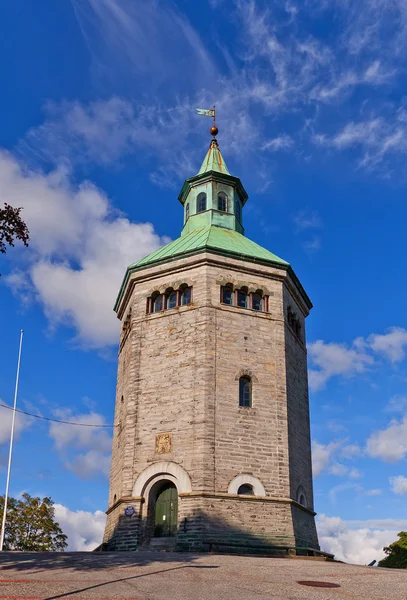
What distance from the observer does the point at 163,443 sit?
23.9 meters

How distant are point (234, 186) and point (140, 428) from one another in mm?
15074

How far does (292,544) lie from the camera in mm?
22438

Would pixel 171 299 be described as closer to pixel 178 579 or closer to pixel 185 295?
pixel 185 295

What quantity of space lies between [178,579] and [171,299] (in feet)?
51.2

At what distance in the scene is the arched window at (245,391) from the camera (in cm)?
2488

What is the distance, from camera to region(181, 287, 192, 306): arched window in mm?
26578

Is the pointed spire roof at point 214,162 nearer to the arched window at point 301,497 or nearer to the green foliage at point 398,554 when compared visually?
the arched window at point 301,497

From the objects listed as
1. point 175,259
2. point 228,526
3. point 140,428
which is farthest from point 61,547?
point 175,259

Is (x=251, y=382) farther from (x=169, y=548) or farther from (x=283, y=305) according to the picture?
(x=169, y=548)

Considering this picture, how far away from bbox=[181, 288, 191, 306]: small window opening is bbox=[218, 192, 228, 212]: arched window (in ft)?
24.6

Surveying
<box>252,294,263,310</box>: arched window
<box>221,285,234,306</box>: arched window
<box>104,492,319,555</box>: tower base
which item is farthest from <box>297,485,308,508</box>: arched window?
<box>221,285,234,306</box>: arched window

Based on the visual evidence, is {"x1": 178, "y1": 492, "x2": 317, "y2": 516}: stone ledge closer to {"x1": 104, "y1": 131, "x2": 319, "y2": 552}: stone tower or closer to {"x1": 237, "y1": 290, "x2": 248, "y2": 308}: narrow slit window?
{"x1": 104, "y1": 131, "x2": 319, "y2": 552}: stone tower

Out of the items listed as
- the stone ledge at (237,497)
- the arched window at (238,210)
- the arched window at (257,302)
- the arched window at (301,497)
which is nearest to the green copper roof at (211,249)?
the arched window at (257,302)

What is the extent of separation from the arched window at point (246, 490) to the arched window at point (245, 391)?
3216mm
